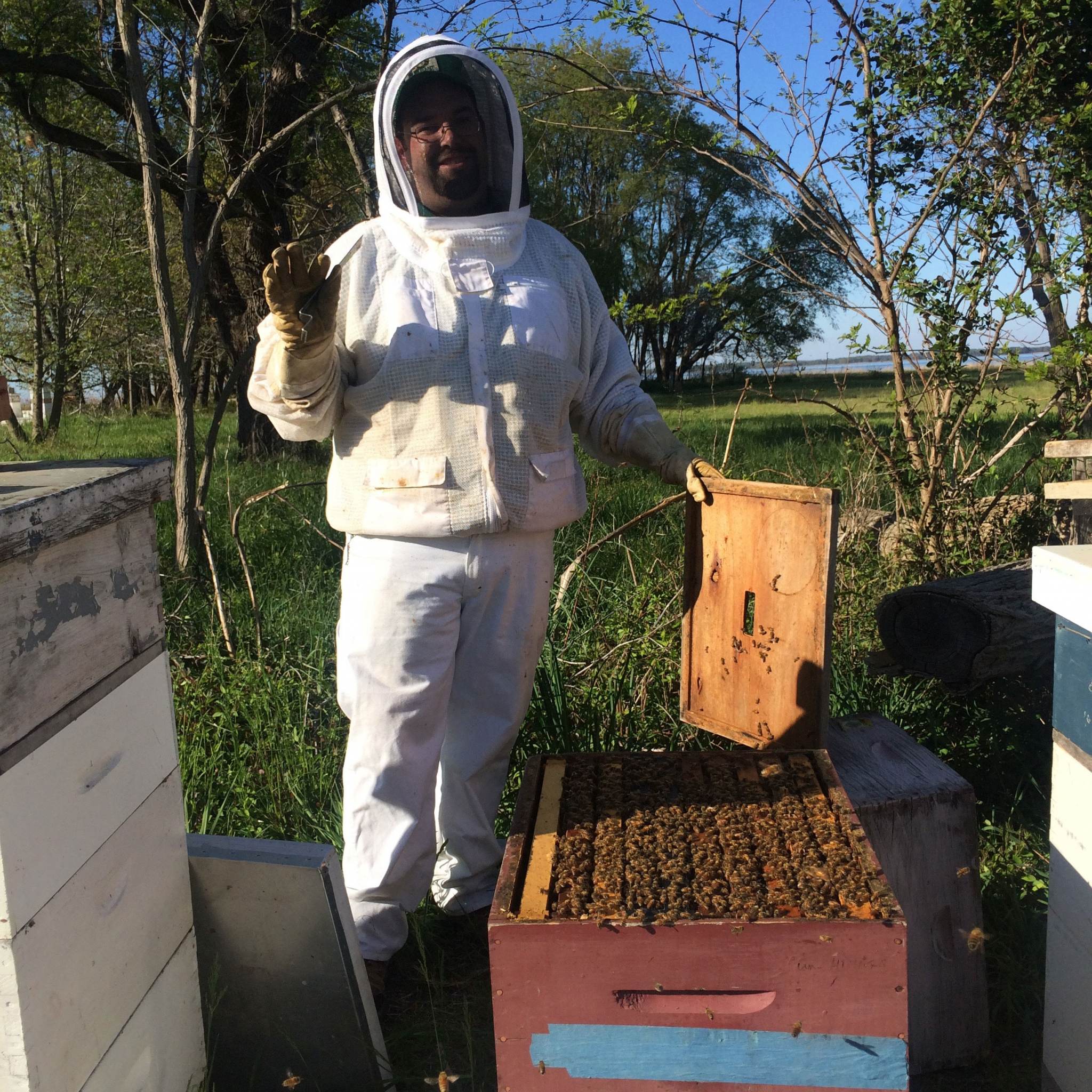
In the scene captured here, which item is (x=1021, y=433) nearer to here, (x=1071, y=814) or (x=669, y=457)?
(x=669, y=457)

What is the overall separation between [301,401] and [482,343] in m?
0.40

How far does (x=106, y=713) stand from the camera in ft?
4.91

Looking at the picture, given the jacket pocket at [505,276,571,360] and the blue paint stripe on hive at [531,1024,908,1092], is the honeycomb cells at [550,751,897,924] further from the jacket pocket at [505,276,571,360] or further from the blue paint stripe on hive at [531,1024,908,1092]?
the jacket pocket at [505,276,571,360]

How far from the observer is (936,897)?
2211 mm

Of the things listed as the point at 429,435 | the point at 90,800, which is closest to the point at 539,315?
the point at 429,435

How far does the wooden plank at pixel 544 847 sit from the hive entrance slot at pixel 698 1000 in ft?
0.58

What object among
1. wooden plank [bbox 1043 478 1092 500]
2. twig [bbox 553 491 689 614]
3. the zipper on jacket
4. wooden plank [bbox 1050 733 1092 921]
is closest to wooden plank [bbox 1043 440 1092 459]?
wooden plank [bbox 1043 478 1092 500]

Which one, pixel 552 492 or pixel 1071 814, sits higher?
pixel 552 492

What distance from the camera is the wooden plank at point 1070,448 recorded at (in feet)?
6.67

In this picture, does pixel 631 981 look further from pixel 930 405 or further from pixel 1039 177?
pixel 1039 177

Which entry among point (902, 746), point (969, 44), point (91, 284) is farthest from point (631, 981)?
point (91, 284)

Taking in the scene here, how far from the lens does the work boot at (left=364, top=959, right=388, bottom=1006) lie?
7.41ft

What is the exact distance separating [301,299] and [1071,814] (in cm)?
164

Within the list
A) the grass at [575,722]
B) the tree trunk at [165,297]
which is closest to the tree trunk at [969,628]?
the grass at [575,722]
